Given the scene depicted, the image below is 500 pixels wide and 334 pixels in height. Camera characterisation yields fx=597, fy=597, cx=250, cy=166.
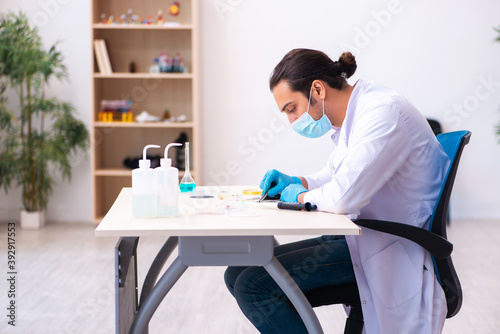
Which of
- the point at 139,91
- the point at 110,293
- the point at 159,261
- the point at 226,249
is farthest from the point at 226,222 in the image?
the point at 139,91

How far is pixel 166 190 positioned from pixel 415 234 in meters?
0.66

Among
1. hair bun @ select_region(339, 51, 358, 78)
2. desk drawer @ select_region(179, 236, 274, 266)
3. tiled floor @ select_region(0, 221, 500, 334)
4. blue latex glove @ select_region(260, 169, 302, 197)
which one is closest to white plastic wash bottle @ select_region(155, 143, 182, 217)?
desk drawer @ select_region(179, 236, 274, 266)

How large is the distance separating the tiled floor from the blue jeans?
86 cm

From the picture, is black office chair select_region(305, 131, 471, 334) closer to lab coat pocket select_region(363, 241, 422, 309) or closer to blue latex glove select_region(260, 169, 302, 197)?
lab coat pocket select_region(363, 241, 422, 309)

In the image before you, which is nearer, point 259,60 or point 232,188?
point 232,188

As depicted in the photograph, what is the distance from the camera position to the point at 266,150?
4.66m

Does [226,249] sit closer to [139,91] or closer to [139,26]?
[139,26]

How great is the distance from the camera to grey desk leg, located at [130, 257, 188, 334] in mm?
1528

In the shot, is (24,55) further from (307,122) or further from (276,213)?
(276,213)

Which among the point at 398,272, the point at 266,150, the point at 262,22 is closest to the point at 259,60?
the point at 262,22

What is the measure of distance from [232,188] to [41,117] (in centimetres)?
290

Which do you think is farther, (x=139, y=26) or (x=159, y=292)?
(x=139, y=26)

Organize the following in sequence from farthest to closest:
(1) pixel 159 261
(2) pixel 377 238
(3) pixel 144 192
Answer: (1) pixel 159 261 < (2) pixel 377 238 < (3) pixel 144 192

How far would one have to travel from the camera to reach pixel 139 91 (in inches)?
181
